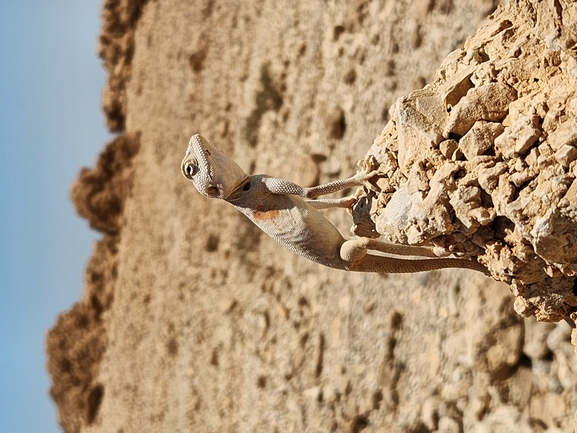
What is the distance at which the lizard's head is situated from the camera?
3.17 meters

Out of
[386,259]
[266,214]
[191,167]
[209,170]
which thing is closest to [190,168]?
[191,167]

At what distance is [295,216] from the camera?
316cm

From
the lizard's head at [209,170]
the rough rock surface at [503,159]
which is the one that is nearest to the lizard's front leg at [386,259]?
the rough rock surface at [503,159]

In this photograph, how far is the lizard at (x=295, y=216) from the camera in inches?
124

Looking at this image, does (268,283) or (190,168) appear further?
(268,283)

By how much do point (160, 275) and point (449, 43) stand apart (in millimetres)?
4996

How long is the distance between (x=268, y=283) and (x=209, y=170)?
A: 13.5 feet

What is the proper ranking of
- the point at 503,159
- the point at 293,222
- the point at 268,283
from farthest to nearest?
the point at 268,283, the point at 293,222, the point at 503,159

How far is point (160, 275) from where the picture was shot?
8.48 m

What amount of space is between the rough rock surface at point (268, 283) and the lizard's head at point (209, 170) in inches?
28.7

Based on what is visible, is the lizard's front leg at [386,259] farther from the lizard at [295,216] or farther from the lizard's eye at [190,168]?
the lizard's eye at [190,168]

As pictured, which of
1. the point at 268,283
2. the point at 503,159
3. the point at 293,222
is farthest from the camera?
the point at 268,283

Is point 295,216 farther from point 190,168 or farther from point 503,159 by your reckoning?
point 503,159

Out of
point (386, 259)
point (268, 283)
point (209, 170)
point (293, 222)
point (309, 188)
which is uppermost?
point (268, 283)
